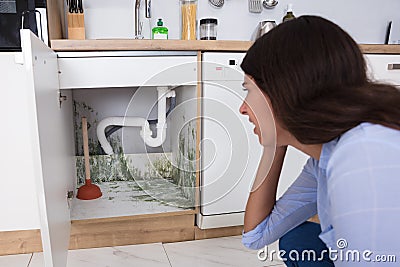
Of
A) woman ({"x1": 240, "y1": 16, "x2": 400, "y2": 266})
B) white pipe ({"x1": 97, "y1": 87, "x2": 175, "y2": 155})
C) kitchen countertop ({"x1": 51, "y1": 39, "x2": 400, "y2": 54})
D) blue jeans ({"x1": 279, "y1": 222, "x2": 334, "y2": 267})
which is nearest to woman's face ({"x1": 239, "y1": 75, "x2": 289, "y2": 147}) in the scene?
woman ({"x1": 240, "y1": 16, "x2": 400, "y2": 266})

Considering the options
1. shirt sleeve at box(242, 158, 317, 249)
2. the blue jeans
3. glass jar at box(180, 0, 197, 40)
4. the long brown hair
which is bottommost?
the blue jeans

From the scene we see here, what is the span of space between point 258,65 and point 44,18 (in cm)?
97

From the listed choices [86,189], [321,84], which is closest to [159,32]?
[86,189]

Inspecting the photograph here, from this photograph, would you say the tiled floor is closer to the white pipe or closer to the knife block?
the white pipe

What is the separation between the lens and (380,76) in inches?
66.3

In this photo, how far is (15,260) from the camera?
4.78ft

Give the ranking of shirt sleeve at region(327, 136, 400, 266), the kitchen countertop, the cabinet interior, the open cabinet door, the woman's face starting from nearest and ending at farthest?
shirt sleeve at region(327, 136, 400, 266)
the woman's face
the open cabinet door
the kitchen countertop
the cabinet interior

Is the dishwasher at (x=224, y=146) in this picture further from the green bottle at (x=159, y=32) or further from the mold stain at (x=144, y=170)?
the green bottle at (x=159, y=32)

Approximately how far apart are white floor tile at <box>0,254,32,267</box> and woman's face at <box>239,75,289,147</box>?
115 cm

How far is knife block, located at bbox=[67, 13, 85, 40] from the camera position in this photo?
1.67m

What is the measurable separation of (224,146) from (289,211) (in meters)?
0.64

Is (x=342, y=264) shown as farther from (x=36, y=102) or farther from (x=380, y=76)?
(x=380, y=76)

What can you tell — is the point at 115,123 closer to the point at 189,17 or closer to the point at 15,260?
the point at 189,17

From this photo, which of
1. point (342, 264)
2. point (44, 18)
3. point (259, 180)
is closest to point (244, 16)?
point (44, 18)
